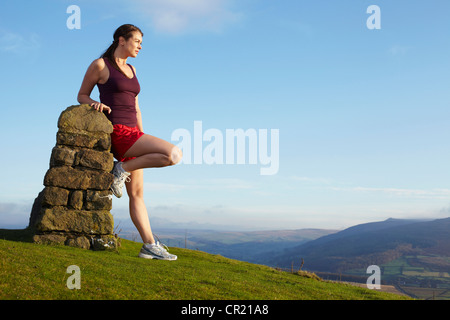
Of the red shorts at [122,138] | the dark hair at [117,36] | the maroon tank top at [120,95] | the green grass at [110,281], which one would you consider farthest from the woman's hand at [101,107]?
the green grass at [110,281]

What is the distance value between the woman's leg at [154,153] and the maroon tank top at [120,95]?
38.4 inches

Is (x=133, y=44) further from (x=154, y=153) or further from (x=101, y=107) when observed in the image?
(x=154, y=153)

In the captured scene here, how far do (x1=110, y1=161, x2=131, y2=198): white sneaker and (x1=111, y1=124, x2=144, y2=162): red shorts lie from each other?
1.02ft

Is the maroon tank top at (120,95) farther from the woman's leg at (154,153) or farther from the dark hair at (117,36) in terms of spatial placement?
the woman's leg at (154,153)

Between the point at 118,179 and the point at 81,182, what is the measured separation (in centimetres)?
109

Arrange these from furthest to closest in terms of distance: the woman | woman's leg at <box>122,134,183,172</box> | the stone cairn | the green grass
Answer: the stone cairn → the woman → woman's leg at <box>122,134,183,172</box> → the green grass

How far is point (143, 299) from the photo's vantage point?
6.13m

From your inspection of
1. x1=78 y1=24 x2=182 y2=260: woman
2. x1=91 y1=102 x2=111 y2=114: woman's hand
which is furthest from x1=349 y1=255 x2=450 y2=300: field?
x1=91 y1=102 x2=111 y2=114: woman's hand

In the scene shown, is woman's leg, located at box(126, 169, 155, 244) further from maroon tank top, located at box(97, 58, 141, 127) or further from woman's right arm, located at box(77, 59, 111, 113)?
woman's right arm, located at box(77, 59, 111, 113)

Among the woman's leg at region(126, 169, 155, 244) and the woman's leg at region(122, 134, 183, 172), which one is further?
the woman's leg at region(126, 169, 155, 244)

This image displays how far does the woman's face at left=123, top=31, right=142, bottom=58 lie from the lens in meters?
10.1

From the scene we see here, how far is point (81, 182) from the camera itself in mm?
10695

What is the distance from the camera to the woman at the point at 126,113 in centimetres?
997
